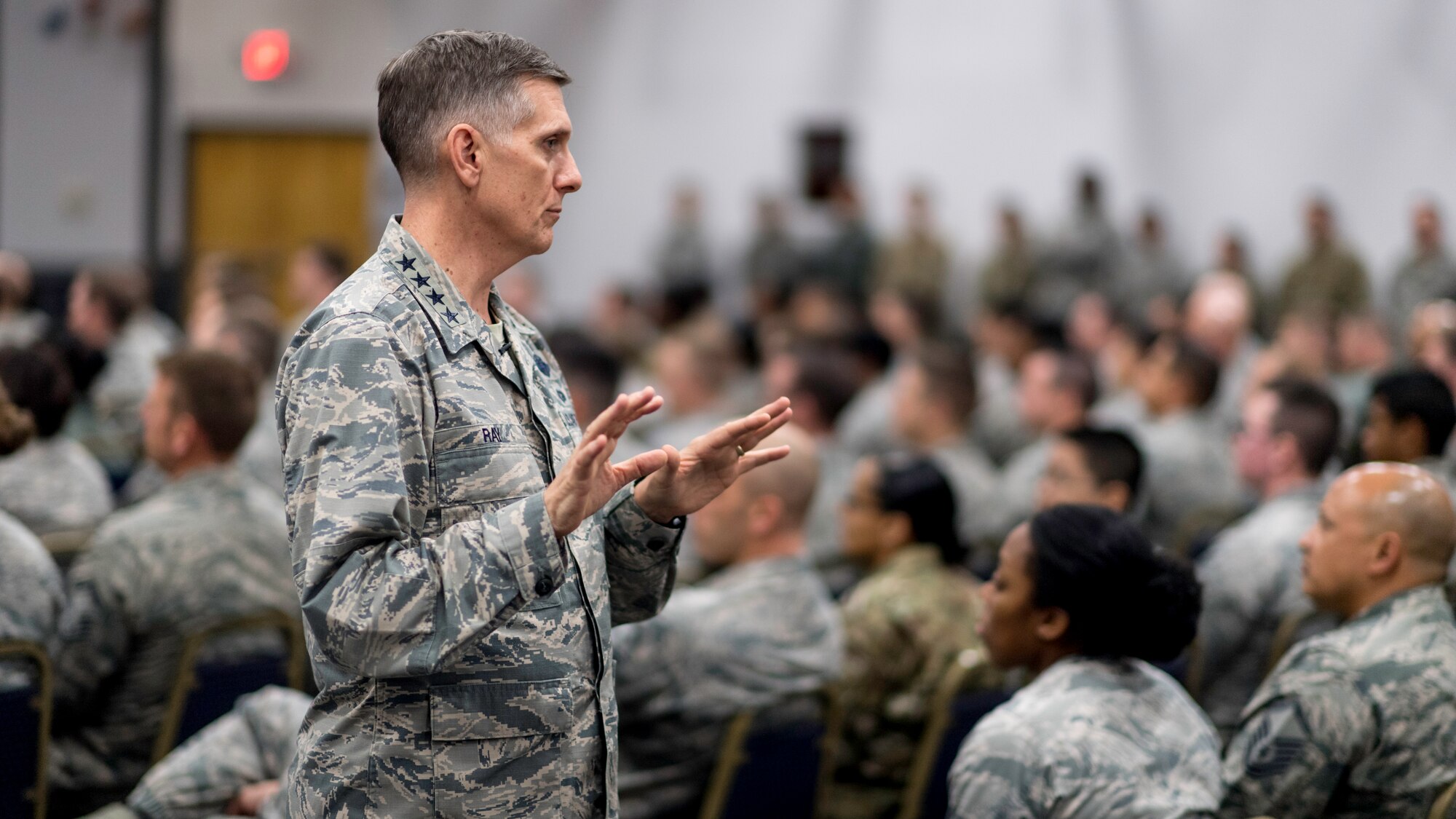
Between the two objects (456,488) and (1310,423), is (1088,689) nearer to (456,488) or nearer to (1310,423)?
(456,488)

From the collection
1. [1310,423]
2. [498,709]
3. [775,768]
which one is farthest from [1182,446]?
[498,709]

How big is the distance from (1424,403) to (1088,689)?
85.5 inches

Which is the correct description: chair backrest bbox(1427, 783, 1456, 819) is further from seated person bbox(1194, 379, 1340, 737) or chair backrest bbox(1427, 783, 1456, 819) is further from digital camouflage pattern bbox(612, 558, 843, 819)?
seated person bbox(1194, 379, 1340, 737)

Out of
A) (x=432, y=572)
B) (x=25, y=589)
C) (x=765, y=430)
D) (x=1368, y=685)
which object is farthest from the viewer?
(x=25, y=589)

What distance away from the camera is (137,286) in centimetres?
689

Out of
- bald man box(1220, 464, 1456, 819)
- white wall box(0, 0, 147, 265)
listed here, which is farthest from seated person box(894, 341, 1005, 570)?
white wall box(0, 0, 147, 265)

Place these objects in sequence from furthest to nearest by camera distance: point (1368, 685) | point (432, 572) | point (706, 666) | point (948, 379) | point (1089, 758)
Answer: point (948, 379)
point (706, 666)
point (1368, 685)
point (1089, 758)
point (432, 572)

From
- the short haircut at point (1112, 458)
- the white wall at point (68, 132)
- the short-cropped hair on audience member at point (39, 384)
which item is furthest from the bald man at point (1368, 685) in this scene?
the white wall at point (68, 132)

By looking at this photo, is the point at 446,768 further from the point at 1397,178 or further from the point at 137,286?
the point at 1397,178

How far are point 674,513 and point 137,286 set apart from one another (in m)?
5.93

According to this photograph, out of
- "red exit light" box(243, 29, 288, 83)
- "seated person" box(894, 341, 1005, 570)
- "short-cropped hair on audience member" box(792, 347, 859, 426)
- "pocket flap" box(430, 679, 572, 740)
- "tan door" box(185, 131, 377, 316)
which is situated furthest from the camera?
"tan door" box(185, 131, 377, 316)

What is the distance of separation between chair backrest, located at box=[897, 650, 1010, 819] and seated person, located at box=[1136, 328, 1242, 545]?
201cm

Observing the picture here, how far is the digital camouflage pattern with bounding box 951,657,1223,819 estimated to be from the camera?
1980 millimetres

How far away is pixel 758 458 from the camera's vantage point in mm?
1736
